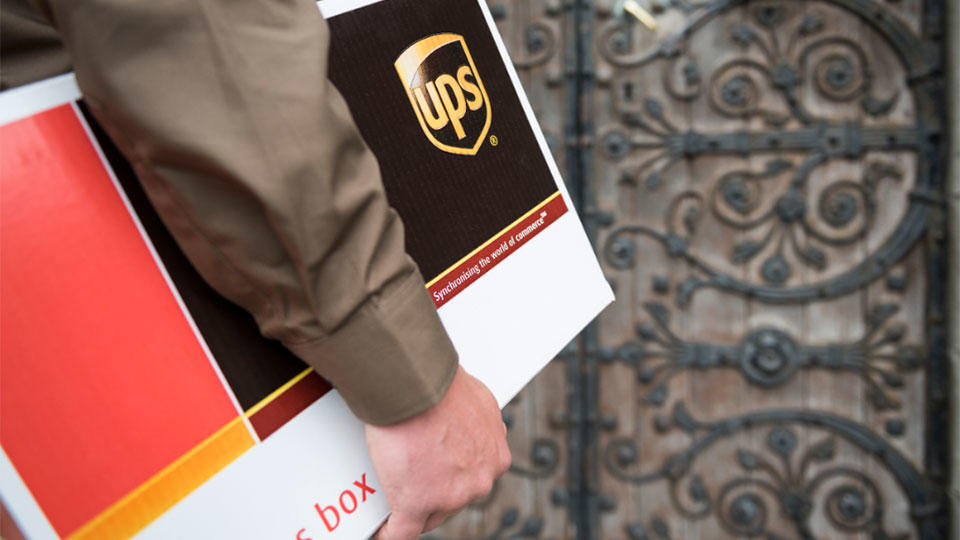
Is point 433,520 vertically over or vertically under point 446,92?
under

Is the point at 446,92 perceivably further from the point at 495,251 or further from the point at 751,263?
the point at 751,263

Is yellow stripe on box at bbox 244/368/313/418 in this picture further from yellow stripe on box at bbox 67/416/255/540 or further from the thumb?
the thumb

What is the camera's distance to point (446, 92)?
53 cm

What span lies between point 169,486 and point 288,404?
0.27 feet

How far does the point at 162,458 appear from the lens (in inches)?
14.8

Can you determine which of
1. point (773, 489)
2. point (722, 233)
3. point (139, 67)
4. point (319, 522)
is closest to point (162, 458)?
point (319, 522)

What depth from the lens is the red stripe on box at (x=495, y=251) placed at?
1.63 feet

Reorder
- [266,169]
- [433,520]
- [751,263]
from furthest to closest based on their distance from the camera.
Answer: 1. [751,263]
2. [433,520]
3. [266,169]

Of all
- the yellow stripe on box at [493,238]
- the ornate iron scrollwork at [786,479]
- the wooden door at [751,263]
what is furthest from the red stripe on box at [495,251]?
the ornate iron scrollwork at [786,479]

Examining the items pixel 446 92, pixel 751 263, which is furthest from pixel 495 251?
pixel 751 263

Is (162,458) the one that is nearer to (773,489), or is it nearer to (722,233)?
(722,233)

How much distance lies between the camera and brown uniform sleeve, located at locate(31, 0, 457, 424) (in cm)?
35

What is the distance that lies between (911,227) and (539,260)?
1.17 metres

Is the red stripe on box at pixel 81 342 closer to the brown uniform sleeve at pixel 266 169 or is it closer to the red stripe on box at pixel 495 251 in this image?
the brown uniform sleeve at pixel 266 169
